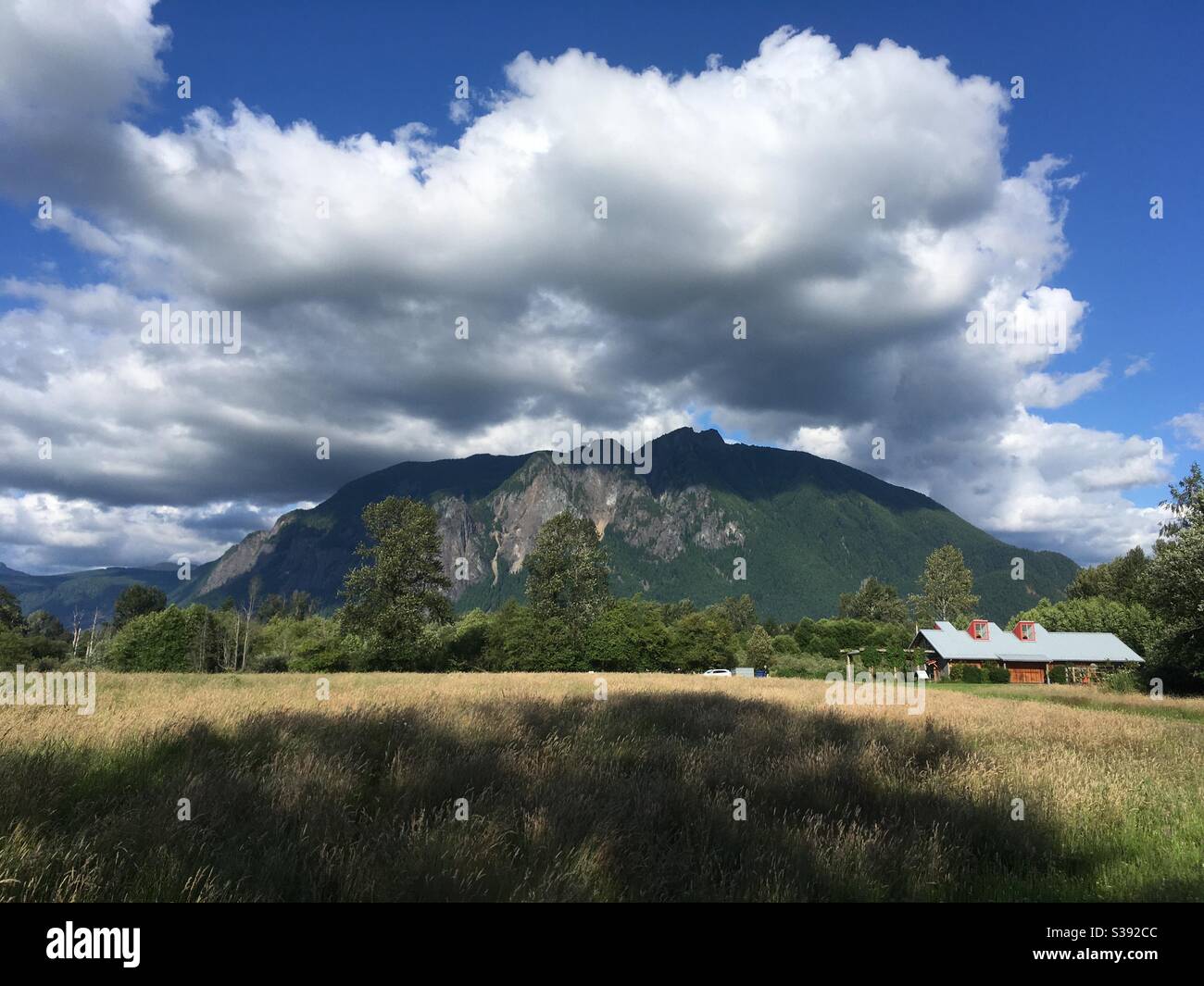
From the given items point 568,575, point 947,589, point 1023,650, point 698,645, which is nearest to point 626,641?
point 568,575

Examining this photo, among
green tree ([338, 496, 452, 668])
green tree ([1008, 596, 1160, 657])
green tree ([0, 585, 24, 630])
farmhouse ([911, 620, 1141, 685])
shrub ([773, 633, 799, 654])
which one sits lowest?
shrub ([773, 633, 799, 654])

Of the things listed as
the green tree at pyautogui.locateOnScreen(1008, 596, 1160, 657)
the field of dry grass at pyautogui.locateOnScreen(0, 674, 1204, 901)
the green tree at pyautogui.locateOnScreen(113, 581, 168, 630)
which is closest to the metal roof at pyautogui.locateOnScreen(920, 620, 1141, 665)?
the green tree at pyautogui.locateOnScreen(1008, 596, 1160, 657)

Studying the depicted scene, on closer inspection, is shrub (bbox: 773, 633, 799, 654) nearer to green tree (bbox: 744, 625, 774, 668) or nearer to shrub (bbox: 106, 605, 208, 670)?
green tree (bbox: 744, 625, 774, 668)

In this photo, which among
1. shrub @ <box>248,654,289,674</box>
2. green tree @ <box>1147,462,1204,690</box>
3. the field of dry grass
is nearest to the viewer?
the field of dry grass

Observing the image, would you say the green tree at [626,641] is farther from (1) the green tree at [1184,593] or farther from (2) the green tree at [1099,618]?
(2) the green tree at [1099,618]

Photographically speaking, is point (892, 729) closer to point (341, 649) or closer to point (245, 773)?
point (245, 773)

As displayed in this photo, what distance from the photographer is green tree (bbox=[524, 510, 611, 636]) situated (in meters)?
63.3

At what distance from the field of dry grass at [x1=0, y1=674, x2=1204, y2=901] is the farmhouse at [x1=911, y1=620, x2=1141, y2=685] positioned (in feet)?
238

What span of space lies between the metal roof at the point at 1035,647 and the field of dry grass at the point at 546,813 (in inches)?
2879

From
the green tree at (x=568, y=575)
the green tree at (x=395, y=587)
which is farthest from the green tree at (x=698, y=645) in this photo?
the green tree at (x=395, y=587)

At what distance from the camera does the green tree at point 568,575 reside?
6328cm

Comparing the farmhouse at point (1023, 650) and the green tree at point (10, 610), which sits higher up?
the green tree at point (10, 610)
